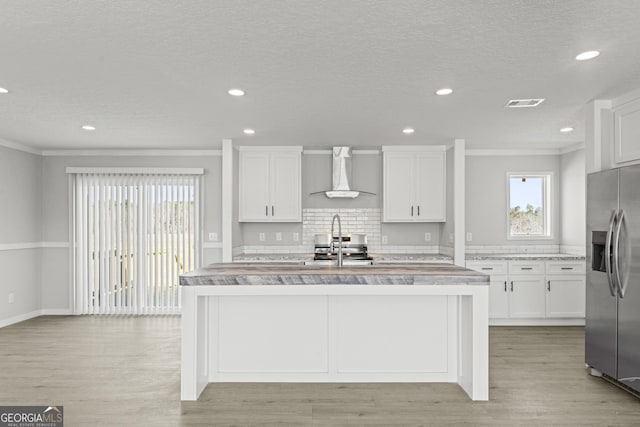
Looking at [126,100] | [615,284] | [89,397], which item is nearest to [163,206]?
[126,100]

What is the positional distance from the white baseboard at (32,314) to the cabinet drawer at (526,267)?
6.28m

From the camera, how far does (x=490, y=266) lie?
5.55 meters

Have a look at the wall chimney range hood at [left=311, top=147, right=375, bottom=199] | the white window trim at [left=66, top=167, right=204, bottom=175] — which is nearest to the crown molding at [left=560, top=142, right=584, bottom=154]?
the wall chimney range hood at [left=311, top=147, right=375, bottom=199]

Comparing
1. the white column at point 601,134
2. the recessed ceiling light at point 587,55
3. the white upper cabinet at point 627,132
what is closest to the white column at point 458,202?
the white column at point 601,134

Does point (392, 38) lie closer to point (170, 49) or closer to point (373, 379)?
point (170, 49)

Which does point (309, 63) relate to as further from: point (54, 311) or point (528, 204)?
point (54, 311)

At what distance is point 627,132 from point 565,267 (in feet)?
7.76

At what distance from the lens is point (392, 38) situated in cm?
251

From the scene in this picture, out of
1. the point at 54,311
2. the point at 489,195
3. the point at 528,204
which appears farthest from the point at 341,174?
the point at 54,311

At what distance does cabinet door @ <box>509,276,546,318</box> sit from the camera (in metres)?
5.50

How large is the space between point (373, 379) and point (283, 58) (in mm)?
2549

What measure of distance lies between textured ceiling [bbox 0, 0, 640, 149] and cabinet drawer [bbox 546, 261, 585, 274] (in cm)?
175

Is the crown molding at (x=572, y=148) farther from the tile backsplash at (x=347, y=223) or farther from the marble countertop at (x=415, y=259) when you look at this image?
the tile backsplash at (x=347, y=223)

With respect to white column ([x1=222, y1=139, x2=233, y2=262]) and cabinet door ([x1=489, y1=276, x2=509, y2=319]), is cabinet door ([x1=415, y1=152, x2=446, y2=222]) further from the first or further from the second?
white column ([x1=222, y1=139, x2=233, y2=262])
